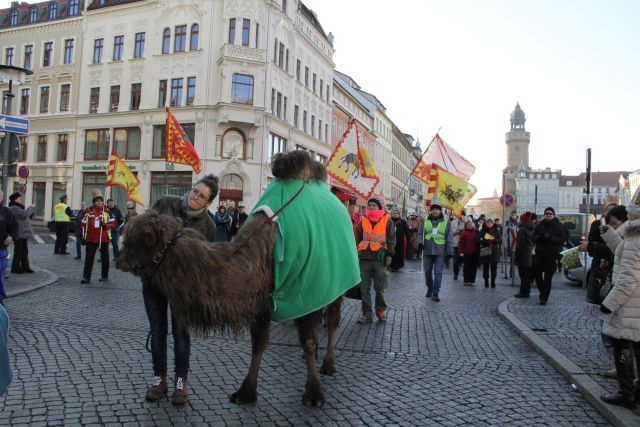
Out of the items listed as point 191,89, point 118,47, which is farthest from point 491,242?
point 118,47

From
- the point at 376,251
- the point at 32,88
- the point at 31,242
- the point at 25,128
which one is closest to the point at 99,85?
the point at 32,88

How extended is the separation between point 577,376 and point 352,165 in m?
8.66

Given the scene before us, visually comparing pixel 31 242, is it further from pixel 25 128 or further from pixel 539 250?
pixel 539 250

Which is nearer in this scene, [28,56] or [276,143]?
[276,143]

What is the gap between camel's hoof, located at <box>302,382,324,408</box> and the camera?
4379 mm

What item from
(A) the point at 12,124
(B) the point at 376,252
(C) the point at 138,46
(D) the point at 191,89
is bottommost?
(B) the point at 376,252

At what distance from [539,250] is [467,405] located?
7.25m

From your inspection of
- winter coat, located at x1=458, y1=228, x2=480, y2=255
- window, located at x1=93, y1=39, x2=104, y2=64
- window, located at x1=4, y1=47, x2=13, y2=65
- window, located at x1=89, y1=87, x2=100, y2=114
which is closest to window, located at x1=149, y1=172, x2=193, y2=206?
window, located at x1=89, y1=87, x2=100, y2=114

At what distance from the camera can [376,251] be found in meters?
8.84

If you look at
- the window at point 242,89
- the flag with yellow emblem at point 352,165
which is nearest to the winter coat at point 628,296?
the flag with yellow emblem at point 352,165

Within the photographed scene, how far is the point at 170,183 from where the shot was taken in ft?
120

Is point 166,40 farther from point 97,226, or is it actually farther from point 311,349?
point 311,349

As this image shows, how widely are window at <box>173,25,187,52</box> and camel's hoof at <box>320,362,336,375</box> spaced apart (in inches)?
1383

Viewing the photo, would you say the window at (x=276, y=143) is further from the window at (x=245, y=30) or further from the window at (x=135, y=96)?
the window at (x=135, y=96)
